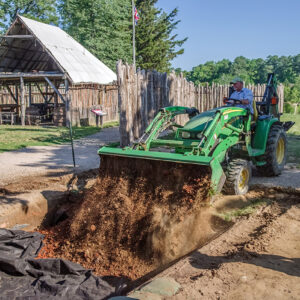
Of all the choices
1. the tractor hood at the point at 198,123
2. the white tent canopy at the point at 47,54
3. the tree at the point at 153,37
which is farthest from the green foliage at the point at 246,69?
the tractor hood at the point at 198,123

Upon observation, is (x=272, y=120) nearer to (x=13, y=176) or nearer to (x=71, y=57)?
(x=13, y=176)

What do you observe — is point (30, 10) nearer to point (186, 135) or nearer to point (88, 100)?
point (88, 100)

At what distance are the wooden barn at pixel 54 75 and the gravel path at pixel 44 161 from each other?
26.0 feet

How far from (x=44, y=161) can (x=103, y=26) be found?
27801 millimetres

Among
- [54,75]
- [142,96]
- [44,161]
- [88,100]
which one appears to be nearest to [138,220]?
[44,161]

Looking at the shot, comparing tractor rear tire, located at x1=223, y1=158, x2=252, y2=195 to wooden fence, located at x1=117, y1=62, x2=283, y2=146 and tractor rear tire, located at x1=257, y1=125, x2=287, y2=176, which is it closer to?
tractor rear tire, located at x1=257, y1=125, x2=287, y2=176

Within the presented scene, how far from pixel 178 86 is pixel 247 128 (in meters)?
8.48

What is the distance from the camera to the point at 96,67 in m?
24.1

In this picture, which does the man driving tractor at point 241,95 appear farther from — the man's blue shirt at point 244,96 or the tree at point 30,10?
the tree at point 30,10

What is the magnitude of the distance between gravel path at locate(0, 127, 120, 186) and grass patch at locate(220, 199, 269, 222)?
4.42 m

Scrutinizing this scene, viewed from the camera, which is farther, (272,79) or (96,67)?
(96,67)

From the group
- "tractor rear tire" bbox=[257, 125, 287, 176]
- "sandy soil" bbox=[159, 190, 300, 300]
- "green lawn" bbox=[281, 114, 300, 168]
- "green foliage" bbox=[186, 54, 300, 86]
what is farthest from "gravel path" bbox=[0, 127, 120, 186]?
"green foliage" bbox=[186, 54, 300, 86]

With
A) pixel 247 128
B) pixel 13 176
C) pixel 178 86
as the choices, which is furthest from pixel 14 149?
pixel 247 128

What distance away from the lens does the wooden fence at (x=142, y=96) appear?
11578 millimetres
